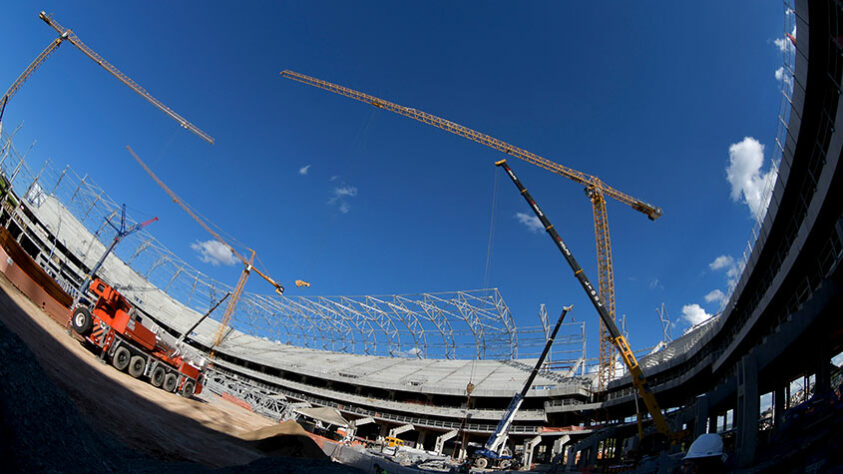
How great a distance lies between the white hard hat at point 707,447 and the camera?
5107 millimetres

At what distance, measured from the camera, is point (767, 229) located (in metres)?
17.9

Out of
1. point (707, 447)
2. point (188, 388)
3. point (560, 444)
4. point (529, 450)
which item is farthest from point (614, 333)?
Result: point (188, 388)

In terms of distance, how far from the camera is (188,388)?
74.8 ft

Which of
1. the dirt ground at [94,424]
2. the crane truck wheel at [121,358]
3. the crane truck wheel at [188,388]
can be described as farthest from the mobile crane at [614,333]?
the crane truck wheel at [121,358]

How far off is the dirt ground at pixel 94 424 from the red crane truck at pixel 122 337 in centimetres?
77

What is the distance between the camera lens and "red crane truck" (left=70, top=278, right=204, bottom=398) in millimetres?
18031

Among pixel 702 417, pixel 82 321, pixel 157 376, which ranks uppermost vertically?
pixel 702 417

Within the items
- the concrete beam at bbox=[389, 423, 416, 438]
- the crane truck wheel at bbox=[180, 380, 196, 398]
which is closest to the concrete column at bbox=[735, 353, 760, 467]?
the crane truck wheel at bbox=[180, 380, 196, 398]

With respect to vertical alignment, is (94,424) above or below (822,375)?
below

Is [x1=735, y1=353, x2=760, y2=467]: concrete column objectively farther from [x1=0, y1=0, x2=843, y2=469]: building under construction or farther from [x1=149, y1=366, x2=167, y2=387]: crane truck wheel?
[x1=149, y1=366, x2=167, y2=387]: crane truck wheel

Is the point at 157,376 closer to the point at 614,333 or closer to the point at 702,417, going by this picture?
the point at 702,417

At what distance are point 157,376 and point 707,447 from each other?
2375cm

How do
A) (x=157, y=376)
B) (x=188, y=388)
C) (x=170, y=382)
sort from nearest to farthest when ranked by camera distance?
(x=157, y=376) < (x=170, y=382) < (x=188, y=388)

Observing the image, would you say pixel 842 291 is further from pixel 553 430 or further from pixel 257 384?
pixel 257 384
